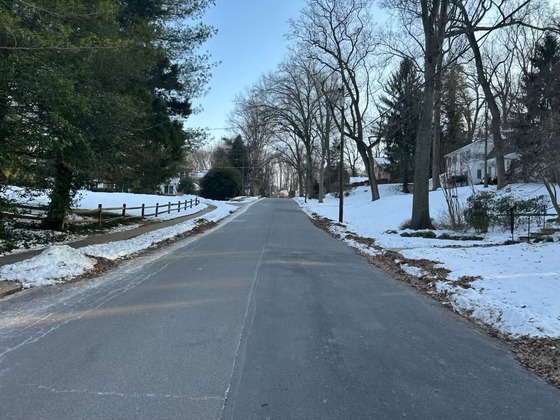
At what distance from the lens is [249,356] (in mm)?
5105

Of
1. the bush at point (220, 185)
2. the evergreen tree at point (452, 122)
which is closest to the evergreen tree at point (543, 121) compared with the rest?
the evergreen tree at point (452, 122)

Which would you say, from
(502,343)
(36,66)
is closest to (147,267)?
(36,66)

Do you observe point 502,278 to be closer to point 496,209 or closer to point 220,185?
point 496,209

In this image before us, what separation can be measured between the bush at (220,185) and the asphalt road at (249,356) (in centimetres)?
6530

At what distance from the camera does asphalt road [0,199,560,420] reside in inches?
156

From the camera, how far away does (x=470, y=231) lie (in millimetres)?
18594

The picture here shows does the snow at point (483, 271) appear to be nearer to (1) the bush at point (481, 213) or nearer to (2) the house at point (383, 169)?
(1) the bush at point (481, 213)

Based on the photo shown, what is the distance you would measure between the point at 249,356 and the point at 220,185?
69836mm

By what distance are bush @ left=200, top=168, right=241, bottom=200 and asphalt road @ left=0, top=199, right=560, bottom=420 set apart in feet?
214

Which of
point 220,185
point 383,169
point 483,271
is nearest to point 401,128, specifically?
point 383,169

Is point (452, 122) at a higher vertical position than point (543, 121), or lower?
higher

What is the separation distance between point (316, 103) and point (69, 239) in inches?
1909

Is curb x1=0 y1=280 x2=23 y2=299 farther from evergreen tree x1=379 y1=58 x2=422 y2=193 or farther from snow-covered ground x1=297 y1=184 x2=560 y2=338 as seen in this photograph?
evergreen tree x1=379 y1=58 x2=422 y2=193

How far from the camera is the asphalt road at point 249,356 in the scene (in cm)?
396
